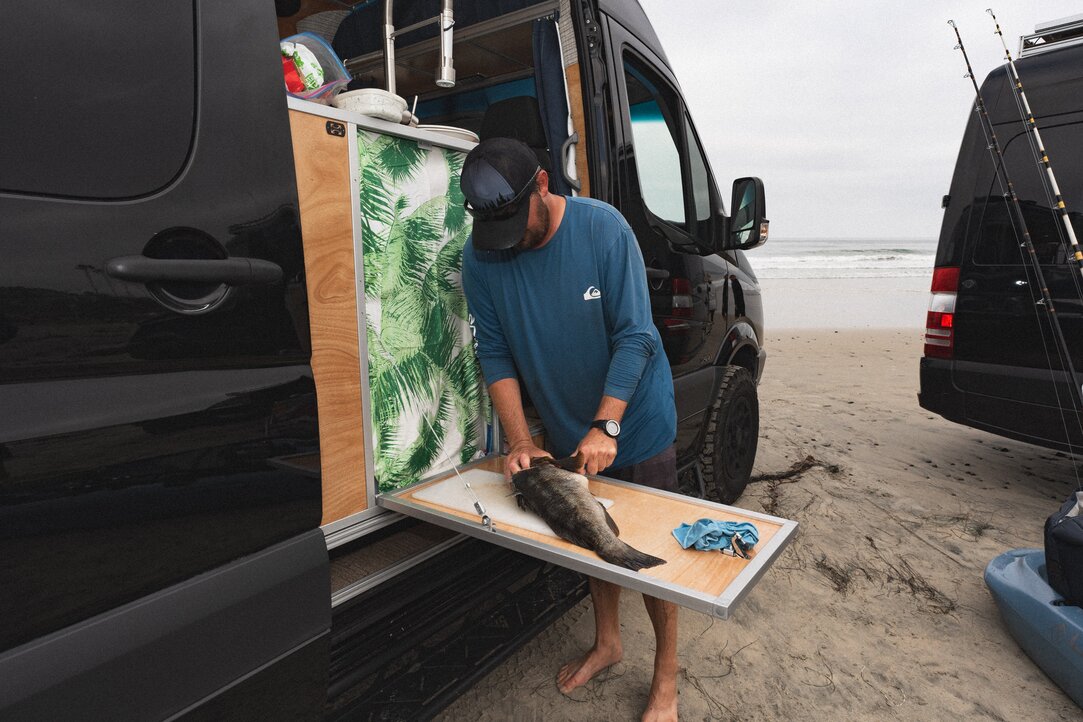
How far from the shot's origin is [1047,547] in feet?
8.53

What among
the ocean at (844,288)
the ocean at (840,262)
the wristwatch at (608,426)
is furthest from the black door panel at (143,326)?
the ocean at (840,262)

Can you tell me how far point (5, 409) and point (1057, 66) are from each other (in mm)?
5115

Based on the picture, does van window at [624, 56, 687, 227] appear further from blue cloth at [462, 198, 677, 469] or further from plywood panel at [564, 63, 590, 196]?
blue cloth at [462, 198, 677, 469]

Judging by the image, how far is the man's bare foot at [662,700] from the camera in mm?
2256

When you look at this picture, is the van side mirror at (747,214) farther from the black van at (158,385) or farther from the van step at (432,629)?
the black van at (158,385)

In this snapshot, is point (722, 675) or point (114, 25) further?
point (722, 675)

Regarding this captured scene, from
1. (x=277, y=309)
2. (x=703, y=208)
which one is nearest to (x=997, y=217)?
(x=703, y=208)

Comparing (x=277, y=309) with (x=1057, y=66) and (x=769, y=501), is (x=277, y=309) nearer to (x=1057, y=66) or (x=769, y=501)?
(x=769, y=501)

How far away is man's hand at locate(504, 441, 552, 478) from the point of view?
204 centimetres

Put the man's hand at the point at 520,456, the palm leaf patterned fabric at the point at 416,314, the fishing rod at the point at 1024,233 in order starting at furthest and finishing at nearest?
1. the fishing rod at the point at 1024,233
2. the man's hand at the point at 520,456
3. the palm leaf patterned fabric at the point at 416,314

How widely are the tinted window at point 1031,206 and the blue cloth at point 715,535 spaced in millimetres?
3394

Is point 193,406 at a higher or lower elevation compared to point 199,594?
higher

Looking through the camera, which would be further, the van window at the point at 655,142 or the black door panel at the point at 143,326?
the van window at the point at 655,142

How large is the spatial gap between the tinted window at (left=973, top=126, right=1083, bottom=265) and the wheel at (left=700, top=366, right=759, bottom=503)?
5.60ft
